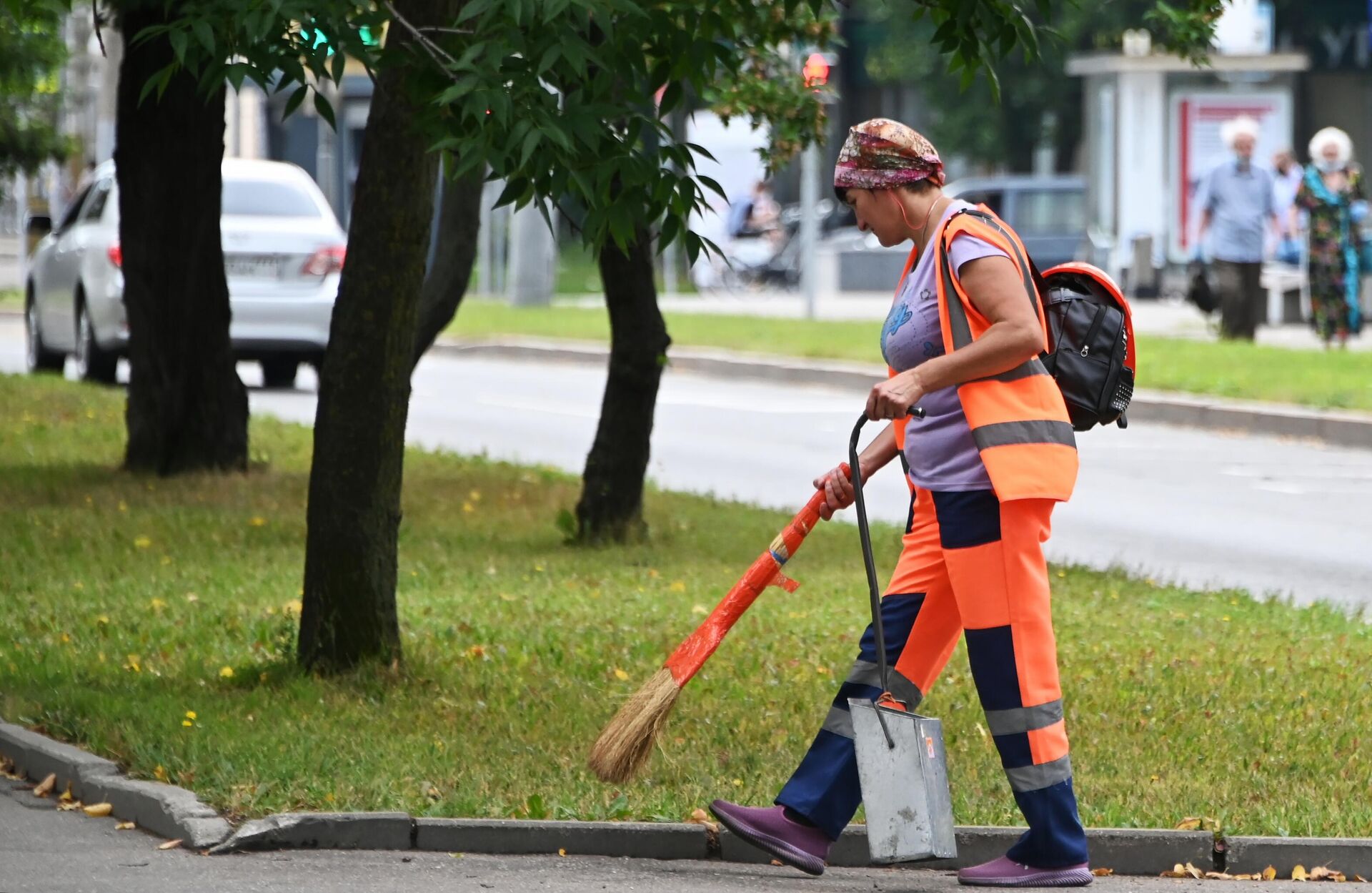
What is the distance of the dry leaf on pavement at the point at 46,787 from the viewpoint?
6.30 metres

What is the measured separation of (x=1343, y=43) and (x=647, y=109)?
1585 inches

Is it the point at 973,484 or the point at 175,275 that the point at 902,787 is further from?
the point at 175,275

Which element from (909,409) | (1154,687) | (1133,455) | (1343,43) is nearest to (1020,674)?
(909,409)

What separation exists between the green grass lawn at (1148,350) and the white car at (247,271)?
5.35 m

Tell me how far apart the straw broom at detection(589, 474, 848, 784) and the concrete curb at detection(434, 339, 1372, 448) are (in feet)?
34.7

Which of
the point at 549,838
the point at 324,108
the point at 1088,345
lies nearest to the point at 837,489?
the point at 1088,345

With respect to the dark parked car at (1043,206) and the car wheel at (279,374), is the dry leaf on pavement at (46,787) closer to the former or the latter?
the car wheel at (279,374)

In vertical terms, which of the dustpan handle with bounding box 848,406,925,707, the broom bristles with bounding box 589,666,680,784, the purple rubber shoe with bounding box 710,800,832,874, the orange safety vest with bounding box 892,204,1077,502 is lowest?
the purple rubber shoe with bounding box 710,800,832,874

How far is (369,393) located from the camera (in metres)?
7.10

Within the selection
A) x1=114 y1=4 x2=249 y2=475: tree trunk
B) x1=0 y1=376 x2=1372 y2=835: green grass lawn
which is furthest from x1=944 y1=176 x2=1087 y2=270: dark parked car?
x1=0 y1=376 x2=1372 y2=835: green grass lawn

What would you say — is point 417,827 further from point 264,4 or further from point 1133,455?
point 1133,455

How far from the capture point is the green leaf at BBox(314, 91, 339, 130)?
6.38m

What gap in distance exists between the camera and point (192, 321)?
12.4 meters

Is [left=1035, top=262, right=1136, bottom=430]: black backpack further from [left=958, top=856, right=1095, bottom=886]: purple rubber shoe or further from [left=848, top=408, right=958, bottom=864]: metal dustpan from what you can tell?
[left=958, top=856, right=1095, bottom=886]: purple rubber shoe
